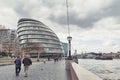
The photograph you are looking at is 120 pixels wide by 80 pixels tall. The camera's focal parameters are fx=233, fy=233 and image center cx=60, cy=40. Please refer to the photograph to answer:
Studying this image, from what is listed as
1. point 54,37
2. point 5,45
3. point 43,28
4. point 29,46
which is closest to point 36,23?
point 43,28

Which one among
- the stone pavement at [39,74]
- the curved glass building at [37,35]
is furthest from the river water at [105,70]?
the curved glass building at [37,35]

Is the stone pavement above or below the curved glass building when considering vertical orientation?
below

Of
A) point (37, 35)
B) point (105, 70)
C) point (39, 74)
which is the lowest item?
point (105, 70)

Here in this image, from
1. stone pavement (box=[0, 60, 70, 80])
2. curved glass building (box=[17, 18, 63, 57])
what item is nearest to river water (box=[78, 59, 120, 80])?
stone pavement (box=[0, 60, 70, 80])

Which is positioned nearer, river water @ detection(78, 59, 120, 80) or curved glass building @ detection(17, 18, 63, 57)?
river water @ detection(78, 59, 120, 80)

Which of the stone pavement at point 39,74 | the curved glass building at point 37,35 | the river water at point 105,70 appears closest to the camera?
the stone pavement at point 39,74

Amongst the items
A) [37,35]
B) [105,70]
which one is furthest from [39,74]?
[37,35]

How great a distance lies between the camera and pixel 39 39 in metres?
141

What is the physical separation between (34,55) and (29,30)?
52.2 feet

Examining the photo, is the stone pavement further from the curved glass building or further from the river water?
the curved glass building

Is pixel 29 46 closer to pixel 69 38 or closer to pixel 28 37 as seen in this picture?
pixel 28 37

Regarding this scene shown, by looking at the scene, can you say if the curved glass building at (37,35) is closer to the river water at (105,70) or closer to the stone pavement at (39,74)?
the river water at (105,70)

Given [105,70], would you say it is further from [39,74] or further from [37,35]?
[37,35]

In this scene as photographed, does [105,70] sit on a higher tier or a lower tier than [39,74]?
lower
